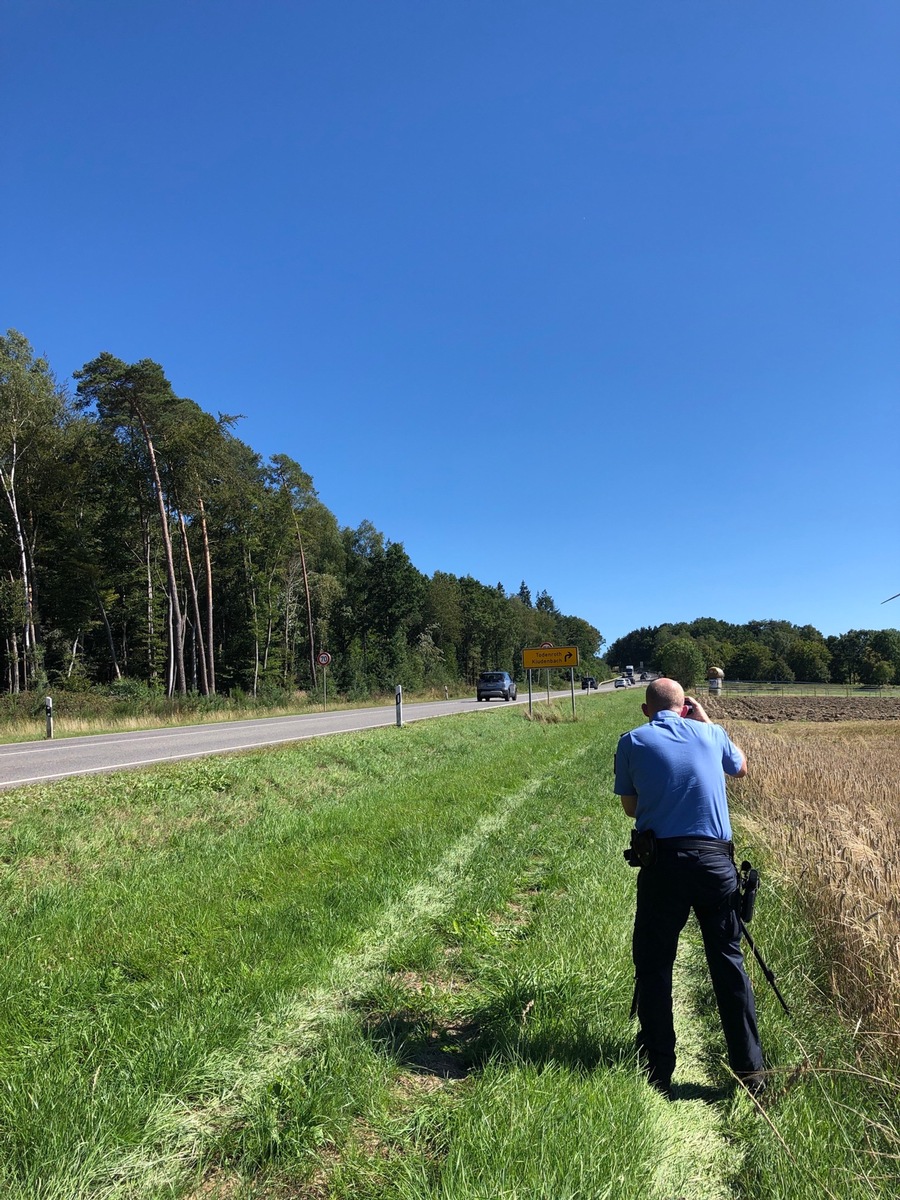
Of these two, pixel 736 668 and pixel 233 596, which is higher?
pixel 233 596

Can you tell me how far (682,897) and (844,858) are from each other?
122 inches

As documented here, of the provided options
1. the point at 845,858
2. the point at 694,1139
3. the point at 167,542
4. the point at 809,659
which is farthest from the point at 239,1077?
the point at 809,659

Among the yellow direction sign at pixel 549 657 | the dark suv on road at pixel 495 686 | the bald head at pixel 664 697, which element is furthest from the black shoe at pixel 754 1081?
the dark suv on road at pixel 495 686

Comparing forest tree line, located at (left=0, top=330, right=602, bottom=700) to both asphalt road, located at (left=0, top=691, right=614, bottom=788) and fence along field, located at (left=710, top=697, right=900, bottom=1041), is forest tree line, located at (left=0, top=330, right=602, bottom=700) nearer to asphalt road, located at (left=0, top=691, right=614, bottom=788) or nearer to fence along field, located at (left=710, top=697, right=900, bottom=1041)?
asphalt road, located at (left=0, top=691, right=614, bottom=788)

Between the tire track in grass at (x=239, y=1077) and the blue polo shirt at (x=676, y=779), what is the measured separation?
208cm

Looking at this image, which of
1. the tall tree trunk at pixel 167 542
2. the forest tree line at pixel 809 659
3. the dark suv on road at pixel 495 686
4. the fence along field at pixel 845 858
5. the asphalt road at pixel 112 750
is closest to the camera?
the fence along field at pixel 845 858

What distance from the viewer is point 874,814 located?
7.46 metres

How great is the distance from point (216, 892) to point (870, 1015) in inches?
185

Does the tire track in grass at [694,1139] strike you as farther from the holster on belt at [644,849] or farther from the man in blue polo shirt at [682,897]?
the holster on belt at [644,849]

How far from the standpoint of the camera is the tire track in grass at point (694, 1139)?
2467 mm

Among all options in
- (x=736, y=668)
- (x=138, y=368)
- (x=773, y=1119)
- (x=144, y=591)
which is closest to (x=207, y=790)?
(x=773, y=1119)

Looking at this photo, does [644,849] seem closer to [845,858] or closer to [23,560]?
[845,858]

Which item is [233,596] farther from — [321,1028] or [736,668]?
[736,668]

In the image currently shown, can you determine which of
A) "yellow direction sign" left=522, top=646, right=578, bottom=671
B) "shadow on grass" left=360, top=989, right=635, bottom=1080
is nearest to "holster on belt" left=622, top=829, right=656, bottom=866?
"shadow on grass" left=360, top=989, right=635, bottom=1080
